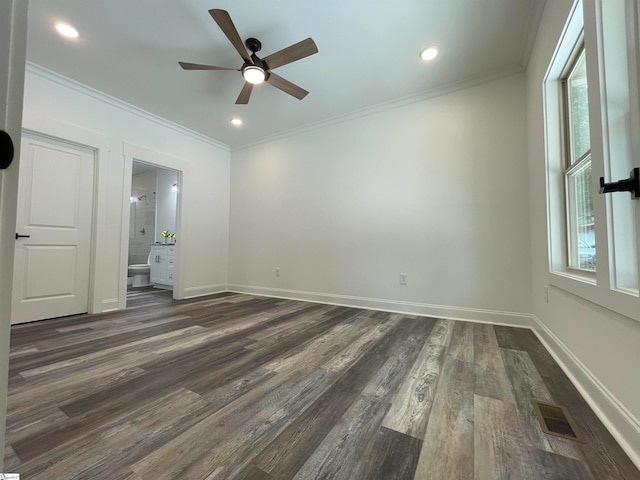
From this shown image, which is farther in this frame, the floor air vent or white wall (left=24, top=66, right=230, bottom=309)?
white wall (left=24, top=66, right=230, bottom=309)

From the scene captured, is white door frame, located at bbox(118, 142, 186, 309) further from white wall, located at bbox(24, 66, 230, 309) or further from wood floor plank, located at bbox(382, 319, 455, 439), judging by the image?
wood floor plank, located at bbox(382, 319, 455, 439)

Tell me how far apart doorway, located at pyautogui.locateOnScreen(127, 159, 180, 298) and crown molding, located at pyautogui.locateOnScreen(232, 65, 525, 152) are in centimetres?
285

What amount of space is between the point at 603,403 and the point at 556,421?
26 centimetres

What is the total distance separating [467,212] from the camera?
2812 millimetres

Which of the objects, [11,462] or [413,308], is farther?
[413,308]

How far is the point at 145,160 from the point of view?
3.53 meters

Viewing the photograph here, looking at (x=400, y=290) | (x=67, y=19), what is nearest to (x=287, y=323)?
(x=400, y=290)

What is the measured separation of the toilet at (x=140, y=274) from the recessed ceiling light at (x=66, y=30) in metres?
4.03

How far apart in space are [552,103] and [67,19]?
3953 mm

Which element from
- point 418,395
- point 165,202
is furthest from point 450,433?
point 165,202

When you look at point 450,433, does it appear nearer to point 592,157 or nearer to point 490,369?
point 490,369

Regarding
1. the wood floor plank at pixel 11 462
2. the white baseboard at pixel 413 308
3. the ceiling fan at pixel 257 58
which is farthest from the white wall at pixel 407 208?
the wood floor plank at pixel 11 462

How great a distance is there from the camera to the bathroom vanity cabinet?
196 inches

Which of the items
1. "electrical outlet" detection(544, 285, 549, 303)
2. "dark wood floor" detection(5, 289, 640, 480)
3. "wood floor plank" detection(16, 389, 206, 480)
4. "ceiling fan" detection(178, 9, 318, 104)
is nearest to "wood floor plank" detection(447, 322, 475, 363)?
"dark wood floor" detection(5, 289, 640, 480)
